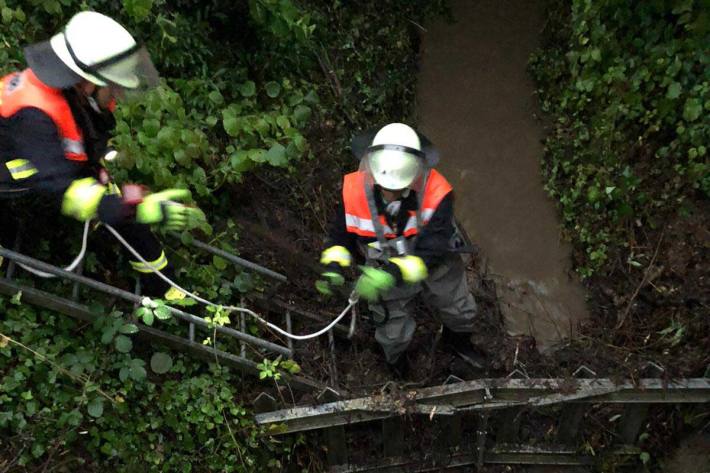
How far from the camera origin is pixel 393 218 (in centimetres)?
334

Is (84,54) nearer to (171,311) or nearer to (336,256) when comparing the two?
(171,311)

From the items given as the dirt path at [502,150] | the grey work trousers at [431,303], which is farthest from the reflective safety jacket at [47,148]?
the dirt path at [502,150]

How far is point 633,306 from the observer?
4.59 meters

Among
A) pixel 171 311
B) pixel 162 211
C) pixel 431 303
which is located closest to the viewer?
pixel 162 211

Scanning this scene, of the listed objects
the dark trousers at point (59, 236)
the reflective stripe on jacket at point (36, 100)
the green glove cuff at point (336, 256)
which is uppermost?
the reflective stripe on jacket at point (36, 100)

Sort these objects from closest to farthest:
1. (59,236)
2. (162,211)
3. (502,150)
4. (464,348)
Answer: (162,211) < (59,236) < (464,348) < (502,150)

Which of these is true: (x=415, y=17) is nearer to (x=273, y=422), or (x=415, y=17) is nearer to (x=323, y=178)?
(x=323, y=178)

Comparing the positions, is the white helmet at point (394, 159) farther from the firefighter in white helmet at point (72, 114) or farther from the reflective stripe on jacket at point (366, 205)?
the firefighter in white helmet at point (72, 114)

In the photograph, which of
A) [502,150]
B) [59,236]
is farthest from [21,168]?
[502,150]

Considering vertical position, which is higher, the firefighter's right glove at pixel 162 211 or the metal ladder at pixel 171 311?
the firefighter's right glove at pixel 162 211

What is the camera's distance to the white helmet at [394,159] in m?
3.02

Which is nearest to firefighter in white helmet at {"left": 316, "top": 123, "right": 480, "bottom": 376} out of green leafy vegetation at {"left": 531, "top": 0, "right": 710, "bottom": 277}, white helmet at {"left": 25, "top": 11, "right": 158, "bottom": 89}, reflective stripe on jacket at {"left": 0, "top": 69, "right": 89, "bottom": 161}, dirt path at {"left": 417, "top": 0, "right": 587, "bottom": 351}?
white helmet at {"left": 25, "top": 11, "right": 158, "bottom": 89}

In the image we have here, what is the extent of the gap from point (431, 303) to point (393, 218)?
0.92 m

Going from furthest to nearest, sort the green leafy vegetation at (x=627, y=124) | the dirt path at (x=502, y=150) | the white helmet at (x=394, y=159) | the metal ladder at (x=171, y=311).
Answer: the dirt path at (x=502, y=150), the green leafy vegetation at (x=627, y=124), the metal ladder at (x=171, y=311), the white helmet at (x=394, y=159)
